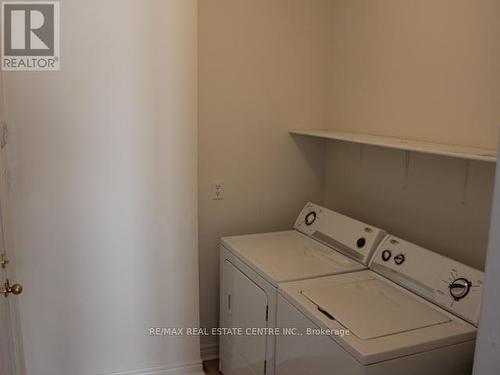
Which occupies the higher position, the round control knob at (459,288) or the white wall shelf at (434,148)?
the white wall shelf at (434,148)

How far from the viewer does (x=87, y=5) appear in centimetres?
210

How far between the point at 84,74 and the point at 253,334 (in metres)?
1.51

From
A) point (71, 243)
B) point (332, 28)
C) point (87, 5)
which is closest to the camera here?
point (87, 5)

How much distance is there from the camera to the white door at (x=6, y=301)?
1.63m

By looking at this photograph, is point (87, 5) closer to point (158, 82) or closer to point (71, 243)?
point (158, 82)

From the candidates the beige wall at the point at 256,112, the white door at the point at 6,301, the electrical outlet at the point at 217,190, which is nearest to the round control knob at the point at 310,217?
the beige wall at the point at 256,112

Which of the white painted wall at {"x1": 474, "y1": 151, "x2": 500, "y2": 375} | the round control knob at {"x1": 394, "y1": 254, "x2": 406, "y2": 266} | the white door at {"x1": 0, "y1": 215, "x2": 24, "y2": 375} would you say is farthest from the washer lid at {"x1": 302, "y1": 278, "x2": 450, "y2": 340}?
the white door at {"x1": 0, "y1": 215, "x2": 24, "y2": 375}

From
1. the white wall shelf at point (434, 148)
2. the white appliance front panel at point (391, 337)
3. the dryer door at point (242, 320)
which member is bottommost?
the dryer door at point (242, 320)

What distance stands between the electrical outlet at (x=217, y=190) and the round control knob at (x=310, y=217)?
536 millimetres

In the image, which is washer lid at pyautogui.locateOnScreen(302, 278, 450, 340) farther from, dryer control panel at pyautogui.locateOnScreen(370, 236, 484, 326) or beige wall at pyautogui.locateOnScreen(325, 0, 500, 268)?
beige wall at pyautogui.locateOnScreen(325, 0, 500, 268)

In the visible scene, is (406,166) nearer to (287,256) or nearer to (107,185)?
(287,256)

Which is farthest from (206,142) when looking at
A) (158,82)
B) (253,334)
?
(253,334)

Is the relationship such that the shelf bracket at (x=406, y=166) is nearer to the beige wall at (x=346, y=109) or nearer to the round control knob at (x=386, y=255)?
the beige wall at (x=346, y=109)

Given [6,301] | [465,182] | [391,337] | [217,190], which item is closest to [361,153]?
[465,182]
